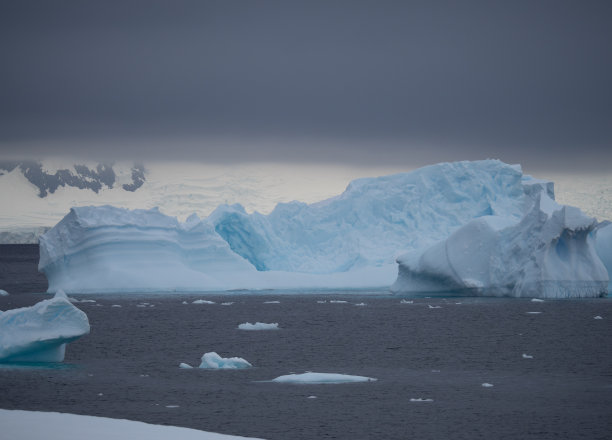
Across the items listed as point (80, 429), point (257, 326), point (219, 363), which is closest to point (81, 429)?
point (80, 429)

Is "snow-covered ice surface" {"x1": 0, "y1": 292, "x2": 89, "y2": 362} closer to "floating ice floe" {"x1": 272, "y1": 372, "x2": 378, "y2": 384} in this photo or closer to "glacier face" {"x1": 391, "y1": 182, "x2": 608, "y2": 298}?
"floating ice floe" {"x1": 272, "y1": 372, "x2": 378, "y2": 384}

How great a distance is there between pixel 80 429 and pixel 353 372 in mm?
7375

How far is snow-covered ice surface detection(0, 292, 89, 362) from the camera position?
14727 mm

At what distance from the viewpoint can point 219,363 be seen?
1598 cm

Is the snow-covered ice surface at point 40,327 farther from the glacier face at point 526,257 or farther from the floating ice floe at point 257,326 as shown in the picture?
the glacier face at point 526,257

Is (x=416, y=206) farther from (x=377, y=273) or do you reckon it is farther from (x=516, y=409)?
(x=516, y=409)

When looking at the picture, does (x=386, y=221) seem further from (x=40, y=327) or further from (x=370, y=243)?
(x=40, y=327)

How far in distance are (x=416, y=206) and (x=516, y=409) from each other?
31435 millimetres

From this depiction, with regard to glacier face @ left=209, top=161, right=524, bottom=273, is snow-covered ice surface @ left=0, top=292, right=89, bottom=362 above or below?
below

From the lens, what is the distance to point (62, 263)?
3378cm

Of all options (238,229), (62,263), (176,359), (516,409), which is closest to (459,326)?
(176,359)

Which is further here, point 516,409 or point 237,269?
point 237,269

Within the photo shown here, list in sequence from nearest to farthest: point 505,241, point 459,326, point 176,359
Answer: point 176,359 → point 459,326 → point 505,241

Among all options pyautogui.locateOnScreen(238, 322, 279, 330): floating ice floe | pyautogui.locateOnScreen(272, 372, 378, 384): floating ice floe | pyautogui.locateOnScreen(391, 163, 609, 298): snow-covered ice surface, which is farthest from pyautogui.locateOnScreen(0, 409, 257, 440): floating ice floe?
pyautogui.locateOnScreen(391, 163, 609, 298): snow-covered ice surface
